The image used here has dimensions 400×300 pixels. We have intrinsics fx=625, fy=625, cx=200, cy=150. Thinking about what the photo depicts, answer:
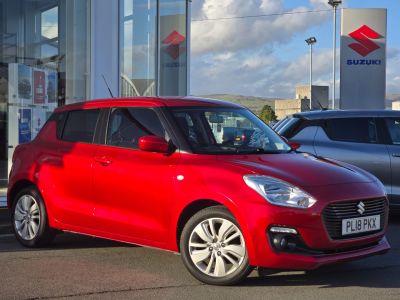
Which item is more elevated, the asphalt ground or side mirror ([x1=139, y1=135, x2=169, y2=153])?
side mirror ([x1=139, y1=135, x2=169, y2=153])

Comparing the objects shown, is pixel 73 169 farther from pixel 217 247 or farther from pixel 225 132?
pixel 217 247

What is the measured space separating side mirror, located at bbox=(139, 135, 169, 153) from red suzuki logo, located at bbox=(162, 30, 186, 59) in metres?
8.99

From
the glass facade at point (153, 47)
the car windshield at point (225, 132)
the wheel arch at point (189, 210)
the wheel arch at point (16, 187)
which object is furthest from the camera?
the glass facade at point (153, 47)

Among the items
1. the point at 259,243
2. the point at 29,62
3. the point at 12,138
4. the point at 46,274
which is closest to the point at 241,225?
the point at 259,243

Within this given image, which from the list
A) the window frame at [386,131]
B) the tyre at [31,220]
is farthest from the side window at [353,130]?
the tyre at [31,220]

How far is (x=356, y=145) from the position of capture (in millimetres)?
8875

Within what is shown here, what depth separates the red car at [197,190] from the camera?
16.6 ft

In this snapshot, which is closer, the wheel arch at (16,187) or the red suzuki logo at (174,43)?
the wheel arch at (16,187)

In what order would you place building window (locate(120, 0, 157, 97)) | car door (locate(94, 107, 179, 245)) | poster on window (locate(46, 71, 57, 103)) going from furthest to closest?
1. building window (locate(120, 0, 157, 97))
2. poster on window (locate(46, 71, 57, 103))
3. car door (locate(94, 107, 179, 245))

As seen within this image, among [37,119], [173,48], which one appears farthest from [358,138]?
[173,48]

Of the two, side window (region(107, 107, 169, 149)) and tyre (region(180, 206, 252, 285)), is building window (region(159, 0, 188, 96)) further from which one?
tyre (region(180, 206, 252, 285))

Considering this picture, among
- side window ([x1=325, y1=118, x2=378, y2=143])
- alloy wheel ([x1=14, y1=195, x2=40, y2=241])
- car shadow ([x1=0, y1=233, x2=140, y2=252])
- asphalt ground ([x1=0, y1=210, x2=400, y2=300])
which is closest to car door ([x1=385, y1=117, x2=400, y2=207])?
side window ([x1=325, y1=118, x2=378, y2=143])

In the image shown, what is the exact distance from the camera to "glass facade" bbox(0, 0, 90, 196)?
1105 cm

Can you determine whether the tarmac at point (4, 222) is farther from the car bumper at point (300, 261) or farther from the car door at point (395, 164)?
the car door at point (395, 164)
